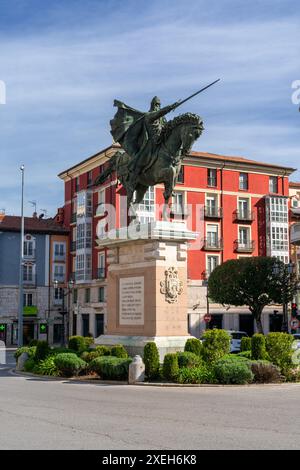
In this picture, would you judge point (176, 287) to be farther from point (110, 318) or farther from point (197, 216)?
point (197, 216)

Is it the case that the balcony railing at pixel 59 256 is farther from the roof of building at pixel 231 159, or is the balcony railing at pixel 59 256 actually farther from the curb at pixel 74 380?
the curb at pixel 74 380

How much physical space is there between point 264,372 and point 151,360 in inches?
127

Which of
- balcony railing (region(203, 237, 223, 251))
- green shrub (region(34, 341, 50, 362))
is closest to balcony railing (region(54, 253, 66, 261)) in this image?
balcony railing (region(203, 237, 223, 251))

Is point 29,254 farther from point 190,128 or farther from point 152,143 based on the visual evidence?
point 190,128

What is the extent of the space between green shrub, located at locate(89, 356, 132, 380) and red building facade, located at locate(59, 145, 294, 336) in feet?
135

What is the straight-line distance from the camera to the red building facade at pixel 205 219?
207ft

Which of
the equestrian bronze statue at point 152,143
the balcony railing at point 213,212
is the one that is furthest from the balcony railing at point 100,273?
the equestrian bronze statue at point 152,143

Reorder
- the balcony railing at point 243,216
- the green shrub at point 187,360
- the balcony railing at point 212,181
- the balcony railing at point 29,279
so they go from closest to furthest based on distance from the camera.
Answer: the green shrub at point 187,360
the balcony railing at point 212,181
the balcony railing at point 243,216
the balcony railing at point 29,279

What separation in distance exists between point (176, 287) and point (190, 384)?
4032mm

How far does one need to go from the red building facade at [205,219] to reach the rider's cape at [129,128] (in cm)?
3731

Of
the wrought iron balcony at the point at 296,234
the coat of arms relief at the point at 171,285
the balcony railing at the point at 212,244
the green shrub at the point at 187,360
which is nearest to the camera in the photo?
the green shrub at the point at 187,360

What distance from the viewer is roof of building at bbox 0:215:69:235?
70.5 meters

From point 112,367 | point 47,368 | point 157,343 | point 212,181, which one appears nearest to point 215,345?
point 157,343

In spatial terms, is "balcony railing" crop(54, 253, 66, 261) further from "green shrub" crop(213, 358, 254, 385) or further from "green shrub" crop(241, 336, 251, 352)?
"green shrub" crop(213, 358, 254, 385)
